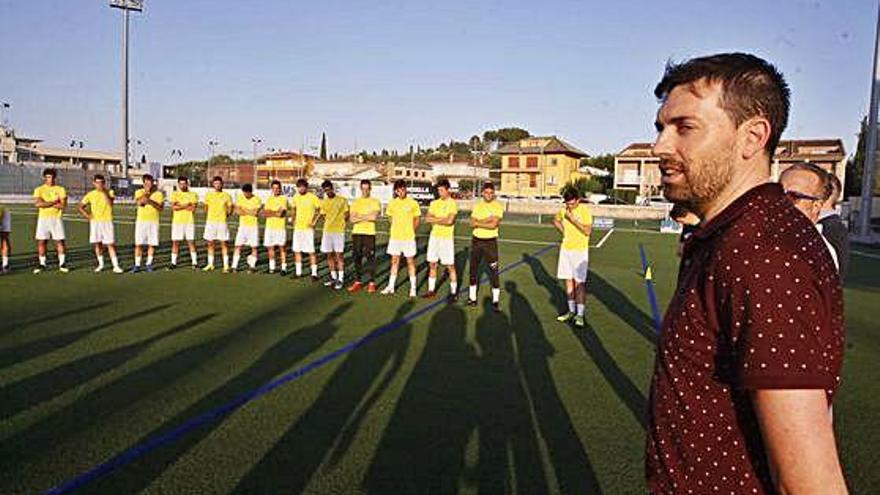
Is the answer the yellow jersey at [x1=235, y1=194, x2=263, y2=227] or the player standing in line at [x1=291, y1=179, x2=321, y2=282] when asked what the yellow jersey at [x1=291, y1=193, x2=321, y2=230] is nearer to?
the player standing in line at [x1=291, y1=179, x2=321, y2=282]

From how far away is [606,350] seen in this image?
25.8ft

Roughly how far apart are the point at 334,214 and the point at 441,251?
9.32ft

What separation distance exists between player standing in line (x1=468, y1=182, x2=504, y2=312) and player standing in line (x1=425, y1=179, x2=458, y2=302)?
1.51 feet

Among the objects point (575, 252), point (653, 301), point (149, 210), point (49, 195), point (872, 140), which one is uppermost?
point (872, 140)

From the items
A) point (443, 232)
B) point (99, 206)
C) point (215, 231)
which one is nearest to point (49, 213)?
point (99, 206)

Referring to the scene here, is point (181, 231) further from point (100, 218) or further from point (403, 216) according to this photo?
point (403, 216)

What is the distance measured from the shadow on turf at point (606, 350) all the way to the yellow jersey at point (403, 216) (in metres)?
3.04

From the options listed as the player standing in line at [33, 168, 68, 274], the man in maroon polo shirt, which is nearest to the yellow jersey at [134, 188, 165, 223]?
the player standing in line at [33, 168, 68, 274]

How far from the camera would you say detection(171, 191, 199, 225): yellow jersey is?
14164mm

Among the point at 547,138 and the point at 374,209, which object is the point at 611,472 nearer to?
the point at 374,209

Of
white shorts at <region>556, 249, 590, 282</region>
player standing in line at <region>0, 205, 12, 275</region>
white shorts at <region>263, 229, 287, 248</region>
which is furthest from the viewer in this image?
white shorts at <region>263, 229, 287, 248</region>

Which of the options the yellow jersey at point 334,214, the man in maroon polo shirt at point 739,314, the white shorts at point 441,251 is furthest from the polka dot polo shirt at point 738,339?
the yellow jersey at point 334,214

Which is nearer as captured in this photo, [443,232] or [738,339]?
[738,339]

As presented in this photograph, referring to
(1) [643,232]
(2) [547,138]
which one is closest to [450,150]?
(2) [547,138]
